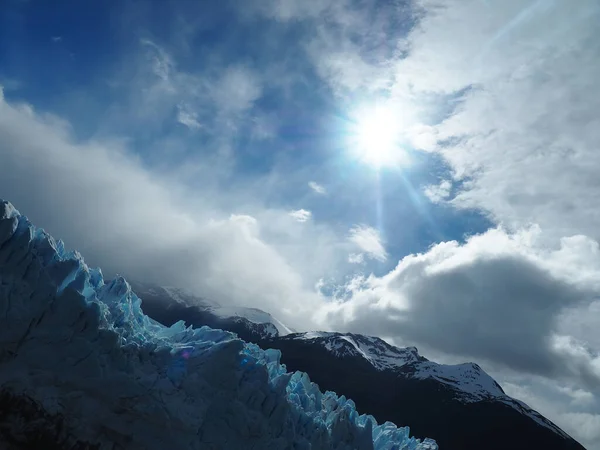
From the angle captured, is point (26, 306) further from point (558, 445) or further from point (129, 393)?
point (558, 445)

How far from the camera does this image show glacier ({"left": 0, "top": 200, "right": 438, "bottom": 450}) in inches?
1148

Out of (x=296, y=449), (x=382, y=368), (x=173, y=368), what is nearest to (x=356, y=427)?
(x=296, y=449)

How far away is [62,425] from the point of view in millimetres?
29156

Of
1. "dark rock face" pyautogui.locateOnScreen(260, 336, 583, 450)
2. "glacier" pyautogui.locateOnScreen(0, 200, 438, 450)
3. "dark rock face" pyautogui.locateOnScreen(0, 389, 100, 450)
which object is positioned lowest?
"dark rock face" pyautogui.locateOnScreen(0, 389, 100, 450)

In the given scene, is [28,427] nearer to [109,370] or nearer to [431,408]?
[109,370]

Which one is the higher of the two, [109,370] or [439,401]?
[439,401]

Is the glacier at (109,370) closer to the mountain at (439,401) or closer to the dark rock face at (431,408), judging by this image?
the dark rock face at (431,408)

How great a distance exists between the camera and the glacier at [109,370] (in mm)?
29172

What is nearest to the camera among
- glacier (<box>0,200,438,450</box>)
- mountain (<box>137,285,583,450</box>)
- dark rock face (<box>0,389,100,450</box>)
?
dark rock face (<box>0,389,100,450</box>)

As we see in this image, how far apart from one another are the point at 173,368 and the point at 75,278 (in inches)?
370

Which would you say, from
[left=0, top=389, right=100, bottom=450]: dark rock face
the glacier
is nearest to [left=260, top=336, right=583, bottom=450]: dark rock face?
the glacier

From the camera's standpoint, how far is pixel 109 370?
30.8 meters

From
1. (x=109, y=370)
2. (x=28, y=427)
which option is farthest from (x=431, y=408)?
(x=28, y=427)

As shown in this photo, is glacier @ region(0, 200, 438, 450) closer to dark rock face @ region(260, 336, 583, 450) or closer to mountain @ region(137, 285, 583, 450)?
dark rock face @ region(260, 336, 583, 450)
